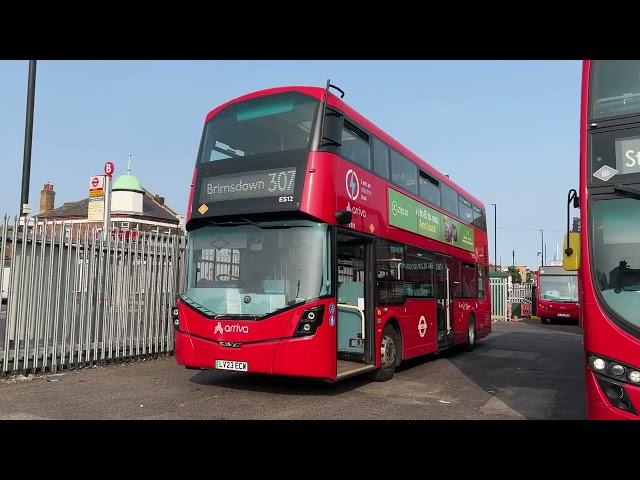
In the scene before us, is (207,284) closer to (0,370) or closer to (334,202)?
(334,202)

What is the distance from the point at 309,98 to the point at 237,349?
375 cm

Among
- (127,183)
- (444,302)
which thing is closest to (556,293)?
(444,302)

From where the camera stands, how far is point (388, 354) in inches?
367

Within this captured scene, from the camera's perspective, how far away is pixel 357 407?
7223mm

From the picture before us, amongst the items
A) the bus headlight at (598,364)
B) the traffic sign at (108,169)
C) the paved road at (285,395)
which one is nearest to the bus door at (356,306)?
the paved road at (285,395)

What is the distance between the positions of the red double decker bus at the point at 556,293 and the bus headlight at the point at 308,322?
22.7 m

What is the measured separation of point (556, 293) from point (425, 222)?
1868cm

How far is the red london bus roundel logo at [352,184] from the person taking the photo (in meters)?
8.20

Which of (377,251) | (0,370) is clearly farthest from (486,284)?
(0,370)

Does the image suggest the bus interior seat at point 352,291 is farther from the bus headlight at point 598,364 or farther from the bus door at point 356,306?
the bus headlight at point 598,364

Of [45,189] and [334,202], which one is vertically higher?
[45,189]

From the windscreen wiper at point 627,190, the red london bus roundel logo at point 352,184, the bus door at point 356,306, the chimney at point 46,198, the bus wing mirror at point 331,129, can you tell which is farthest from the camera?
the chimney at point 46,198

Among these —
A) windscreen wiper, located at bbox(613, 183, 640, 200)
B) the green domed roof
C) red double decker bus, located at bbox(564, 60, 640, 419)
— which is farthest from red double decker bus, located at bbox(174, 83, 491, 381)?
the green domed roof

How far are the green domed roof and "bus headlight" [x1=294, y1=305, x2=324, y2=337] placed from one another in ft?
111
